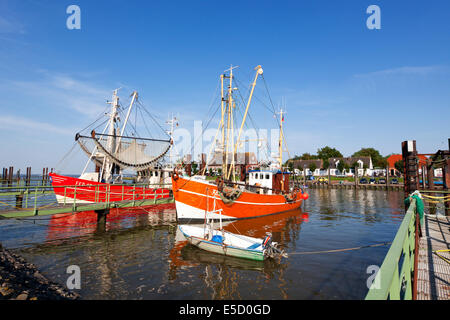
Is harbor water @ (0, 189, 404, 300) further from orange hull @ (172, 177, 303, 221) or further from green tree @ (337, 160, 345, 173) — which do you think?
green tree @ (337, 160, 345, 173)

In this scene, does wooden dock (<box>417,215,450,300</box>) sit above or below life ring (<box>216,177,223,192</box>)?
below

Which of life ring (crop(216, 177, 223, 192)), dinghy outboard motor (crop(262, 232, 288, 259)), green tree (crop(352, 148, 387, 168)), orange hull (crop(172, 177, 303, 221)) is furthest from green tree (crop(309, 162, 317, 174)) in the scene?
dinghy outboard motor (crop(262, 232, 288, 259))

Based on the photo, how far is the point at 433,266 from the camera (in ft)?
21.5

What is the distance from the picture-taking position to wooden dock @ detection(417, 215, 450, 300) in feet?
17.0

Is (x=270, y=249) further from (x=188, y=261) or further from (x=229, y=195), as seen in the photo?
(x=229, y=195)

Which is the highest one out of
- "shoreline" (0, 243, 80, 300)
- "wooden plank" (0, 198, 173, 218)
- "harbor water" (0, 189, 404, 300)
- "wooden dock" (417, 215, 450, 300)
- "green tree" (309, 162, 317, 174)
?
"green tree" (309, 162, 317, 174)

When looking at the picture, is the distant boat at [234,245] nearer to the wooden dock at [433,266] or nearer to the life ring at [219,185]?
the life ring at [219,185]

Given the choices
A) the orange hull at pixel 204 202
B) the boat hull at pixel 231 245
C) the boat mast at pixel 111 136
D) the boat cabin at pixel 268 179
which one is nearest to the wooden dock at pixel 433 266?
the boat hull at pixel 231 245

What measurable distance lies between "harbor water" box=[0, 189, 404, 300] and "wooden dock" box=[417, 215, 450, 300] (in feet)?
9.88

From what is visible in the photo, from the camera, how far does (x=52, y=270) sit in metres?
11.2

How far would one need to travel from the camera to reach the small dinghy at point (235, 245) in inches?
475

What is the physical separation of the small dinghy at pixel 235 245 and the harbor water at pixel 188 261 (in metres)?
0.40

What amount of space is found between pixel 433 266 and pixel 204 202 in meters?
15.2
